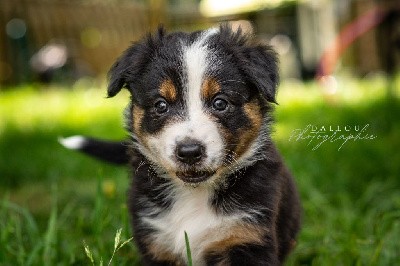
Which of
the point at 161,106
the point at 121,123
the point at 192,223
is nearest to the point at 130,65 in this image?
the point at 161,106

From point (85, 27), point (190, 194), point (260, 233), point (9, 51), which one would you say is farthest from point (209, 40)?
point (85, 27)

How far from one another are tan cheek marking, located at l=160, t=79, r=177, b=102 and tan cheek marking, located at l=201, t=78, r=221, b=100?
13cm

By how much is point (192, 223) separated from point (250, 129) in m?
0.49

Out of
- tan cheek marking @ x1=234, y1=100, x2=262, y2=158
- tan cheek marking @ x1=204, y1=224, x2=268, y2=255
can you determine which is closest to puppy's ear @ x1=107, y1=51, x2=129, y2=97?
tan cheek marking @ x1=234, y1=100, x2=262, y2=158

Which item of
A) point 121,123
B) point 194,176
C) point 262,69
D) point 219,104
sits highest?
point 262,69

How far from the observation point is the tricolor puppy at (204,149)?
2.80m

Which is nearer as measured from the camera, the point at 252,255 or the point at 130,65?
the point at 252,255

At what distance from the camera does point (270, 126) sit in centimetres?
313

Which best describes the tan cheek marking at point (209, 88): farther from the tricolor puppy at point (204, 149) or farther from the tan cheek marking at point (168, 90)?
the tan cheek marking at point (168, 90)

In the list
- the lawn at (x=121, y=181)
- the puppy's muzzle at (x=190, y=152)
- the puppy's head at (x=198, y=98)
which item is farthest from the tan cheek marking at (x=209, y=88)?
the lawn at (x=121, y=181)

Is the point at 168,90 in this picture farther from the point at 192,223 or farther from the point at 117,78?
the point at 192,223

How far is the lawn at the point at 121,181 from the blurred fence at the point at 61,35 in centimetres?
224

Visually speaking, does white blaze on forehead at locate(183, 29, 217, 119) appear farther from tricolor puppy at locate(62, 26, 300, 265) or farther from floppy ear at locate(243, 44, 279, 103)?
floppy ear at locate(243, 44, 279, 103)

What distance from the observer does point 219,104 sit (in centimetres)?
288
